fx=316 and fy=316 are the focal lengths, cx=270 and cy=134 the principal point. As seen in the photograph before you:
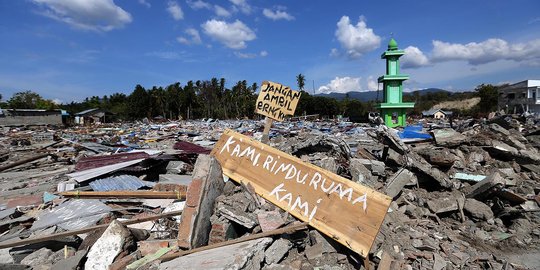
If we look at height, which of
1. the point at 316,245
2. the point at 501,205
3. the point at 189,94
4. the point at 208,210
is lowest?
the point at 501,205

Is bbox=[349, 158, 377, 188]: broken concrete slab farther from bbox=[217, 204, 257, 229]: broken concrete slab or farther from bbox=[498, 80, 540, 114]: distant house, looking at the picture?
Result: bbox=[498, 80, 540, 114]: distant house

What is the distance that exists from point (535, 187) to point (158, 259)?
23.5 feet

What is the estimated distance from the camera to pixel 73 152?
1137 centimetres

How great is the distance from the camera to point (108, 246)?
2896 mm

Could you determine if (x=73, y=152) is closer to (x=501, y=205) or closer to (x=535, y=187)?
(x=501, y=205)

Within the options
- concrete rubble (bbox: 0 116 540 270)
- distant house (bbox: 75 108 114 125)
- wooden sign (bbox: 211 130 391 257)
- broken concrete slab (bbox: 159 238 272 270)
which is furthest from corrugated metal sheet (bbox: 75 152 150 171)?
distant house (bbox: 75 108 114 125)

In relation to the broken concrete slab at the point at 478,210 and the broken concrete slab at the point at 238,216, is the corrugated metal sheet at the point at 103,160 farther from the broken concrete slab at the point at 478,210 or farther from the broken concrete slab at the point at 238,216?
the broken concrete slab at the point at 478,210

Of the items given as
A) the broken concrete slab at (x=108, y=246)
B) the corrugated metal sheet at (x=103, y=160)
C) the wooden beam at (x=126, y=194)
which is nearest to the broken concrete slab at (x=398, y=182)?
the wooden beam at (x=126, y=194)

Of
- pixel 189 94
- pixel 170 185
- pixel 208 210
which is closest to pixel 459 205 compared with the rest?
pixel 208 210

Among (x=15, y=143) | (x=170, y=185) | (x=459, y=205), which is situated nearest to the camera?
(x=170, y=185)

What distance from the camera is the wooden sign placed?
2717 millimetres

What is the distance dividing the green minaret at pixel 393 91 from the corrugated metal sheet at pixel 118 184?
19918 mm

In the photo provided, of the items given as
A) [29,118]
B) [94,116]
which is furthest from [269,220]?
[94,116]

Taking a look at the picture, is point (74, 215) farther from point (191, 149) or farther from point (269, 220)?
point (191, 149)
